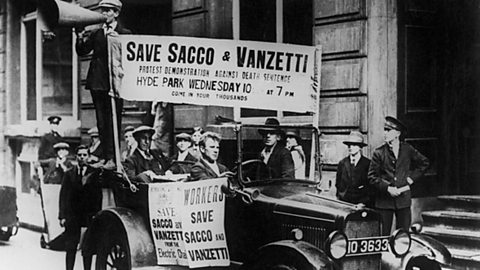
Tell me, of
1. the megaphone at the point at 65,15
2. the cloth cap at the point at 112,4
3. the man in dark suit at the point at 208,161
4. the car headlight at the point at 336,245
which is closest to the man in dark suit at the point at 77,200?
the man in dark suit at the point at 208,161

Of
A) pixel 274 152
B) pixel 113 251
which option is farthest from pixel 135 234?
pixel 274 152

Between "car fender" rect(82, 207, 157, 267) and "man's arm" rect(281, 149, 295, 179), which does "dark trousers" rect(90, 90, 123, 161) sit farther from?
"man's arm" rect(281, 149, 295, 179)

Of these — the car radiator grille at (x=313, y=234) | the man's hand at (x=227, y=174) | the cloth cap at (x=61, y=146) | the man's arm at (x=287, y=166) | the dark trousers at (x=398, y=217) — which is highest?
the cloth cap at (x=61, y=146)

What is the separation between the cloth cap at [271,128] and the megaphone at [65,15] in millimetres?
1067

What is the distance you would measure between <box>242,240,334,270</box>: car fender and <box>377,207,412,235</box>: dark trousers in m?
0.33

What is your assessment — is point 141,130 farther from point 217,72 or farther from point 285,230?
point 285,230

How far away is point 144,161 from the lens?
3533 mm

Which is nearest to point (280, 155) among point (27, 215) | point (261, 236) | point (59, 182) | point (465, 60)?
point (261, 236)

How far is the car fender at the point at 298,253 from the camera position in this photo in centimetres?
302

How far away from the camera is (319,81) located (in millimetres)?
3205

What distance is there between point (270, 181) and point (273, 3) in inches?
36.0

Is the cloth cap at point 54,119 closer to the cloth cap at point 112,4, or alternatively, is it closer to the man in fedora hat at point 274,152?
the cloth cap at point 112,4

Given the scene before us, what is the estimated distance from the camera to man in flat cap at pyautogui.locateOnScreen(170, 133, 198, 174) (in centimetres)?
346

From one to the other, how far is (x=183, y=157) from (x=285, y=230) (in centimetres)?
70
